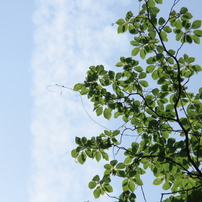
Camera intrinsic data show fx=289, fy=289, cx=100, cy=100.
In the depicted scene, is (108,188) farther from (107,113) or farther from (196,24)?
(196,24)

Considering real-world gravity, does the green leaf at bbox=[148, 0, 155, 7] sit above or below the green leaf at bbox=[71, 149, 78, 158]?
above

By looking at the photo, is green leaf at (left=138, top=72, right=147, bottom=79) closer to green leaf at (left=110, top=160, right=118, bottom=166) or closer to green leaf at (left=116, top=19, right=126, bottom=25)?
green leaf at (left=116, top=19, right=126, bottom=25)

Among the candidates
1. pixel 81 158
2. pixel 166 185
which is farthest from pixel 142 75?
pixel 166 185

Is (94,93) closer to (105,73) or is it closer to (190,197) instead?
(105,73)

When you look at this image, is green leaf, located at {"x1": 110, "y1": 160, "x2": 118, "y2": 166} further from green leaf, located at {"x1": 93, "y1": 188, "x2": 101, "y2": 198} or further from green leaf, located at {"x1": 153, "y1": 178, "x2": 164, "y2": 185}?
green leaf, located at {"x1": 153, "y1": 178, "x2": 164, "y2": 185}

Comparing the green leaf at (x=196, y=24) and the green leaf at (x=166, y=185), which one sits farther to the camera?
the green leaf at (x=166, y=185)

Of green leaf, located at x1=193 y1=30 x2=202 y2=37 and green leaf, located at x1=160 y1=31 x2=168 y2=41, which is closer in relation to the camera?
green leaf, located at x1=193 y1=30 x2=202 y2=37

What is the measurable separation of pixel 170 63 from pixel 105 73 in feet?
2.66

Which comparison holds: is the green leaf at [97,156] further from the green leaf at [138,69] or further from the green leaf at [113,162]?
the green leaf at [138,69]

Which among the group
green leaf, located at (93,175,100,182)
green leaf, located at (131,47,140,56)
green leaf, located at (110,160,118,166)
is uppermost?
green leaf, located at (131,47,140,56)

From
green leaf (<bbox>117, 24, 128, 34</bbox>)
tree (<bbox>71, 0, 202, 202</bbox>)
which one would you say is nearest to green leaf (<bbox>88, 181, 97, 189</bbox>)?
tree (<bbox>71, 0, 202, 202</bbox>)

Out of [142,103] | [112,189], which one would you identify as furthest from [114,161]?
[142,103]

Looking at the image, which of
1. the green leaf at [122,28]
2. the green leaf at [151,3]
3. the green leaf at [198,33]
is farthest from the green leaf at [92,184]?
the green leaf at [151,3]

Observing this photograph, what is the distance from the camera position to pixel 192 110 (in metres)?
3.41
